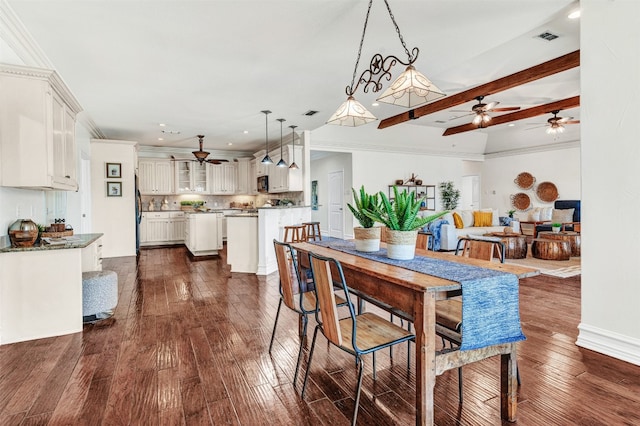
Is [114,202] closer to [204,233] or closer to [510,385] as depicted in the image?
[204,233]

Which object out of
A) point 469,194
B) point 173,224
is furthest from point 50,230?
point 469,194

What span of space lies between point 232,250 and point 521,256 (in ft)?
17.3

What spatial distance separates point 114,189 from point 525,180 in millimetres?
11414

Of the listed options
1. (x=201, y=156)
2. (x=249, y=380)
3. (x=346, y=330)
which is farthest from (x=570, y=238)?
(x=201, y=156)

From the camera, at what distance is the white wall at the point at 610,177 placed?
95.3 inches

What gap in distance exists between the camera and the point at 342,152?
9.23 m

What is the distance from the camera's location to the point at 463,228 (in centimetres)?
771

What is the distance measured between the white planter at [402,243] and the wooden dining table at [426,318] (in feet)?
0.54

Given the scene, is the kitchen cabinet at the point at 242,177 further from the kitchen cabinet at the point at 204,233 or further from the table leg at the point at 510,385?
the table leg at the point at 510,385

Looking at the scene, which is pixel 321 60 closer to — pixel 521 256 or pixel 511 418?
pixel 511 418

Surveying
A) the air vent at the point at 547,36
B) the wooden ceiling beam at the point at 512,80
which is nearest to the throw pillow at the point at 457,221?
the wooden ceiling beam at the point at 512,80

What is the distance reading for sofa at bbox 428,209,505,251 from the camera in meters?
7.12

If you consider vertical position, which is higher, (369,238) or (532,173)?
(532,173)

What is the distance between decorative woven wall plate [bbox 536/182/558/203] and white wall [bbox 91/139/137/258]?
1117 centimetres
